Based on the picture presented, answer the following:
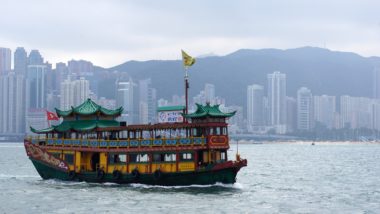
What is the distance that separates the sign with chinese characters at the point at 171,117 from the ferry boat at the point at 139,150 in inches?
15.7

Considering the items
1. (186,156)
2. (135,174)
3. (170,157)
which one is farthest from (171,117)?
(135,174)

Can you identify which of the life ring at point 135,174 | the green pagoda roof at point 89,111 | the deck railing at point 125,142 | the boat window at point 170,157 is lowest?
the life ring at point 135,174

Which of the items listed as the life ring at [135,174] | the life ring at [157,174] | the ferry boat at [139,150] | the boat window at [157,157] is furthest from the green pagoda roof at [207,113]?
the life ring at [135,174]

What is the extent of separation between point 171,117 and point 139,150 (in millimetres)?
2881

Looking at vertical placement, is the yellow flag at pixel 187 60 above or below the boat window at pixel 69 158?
above

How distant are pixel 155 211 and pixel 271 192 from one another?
523 inches

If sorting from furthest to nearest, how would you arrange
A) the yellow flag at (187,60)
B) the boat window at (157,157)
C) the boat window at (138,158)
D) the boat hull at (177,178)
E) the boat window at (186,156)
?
the yellow flag at (187,60) < the boat window at (138,158) < the boat window at (157,157) < the boat window at (186,156) < the boat hull at (177,178)

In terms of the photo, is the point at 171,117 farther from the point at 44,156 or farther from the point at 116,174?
the point at 44,156

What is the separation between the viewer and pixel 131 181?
4394cm

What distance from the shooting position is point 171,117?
144 ft

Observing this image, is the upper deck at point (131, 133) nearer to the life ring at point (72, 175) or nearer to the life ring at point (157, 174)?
the life ring at point (157, 174)

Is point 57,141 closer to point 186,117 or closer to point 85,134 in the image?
point 85,134

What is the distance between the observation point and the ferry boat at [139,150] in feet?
139

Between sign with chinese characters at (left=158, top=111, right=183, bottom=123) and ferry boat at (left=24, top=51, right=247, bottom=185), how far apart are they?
1.31 ft
